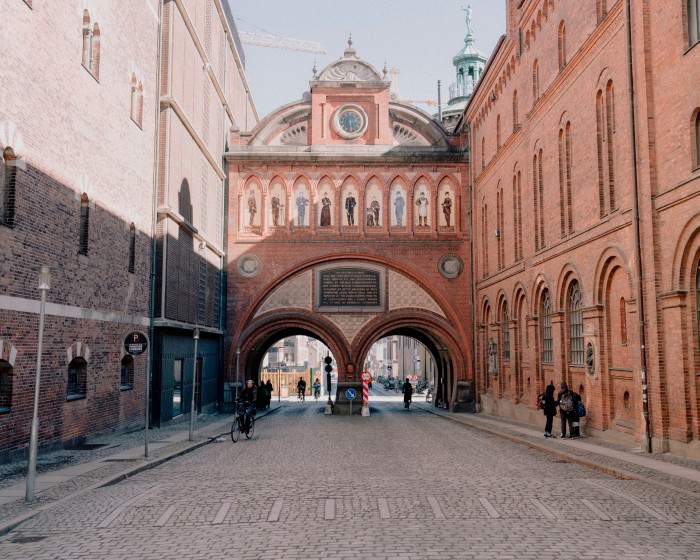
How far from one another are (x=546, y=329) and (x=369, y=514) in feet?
57.6

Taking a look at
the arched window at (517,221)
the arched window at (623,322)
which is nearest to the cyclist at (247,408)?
the arched window at (623,322)

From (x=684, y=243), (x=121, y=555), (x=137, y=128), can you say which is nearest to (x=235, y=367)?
(x=137, y=128)

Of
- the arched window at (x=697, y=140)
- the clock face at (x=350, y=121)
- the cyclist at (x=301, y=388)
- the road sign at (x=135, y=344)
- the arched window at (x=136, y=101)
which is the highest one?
the clock face at (x=350, y=121)

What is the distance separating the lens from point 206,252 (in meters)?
32.1

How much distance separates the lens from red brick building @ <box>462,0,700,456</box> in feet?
52.5

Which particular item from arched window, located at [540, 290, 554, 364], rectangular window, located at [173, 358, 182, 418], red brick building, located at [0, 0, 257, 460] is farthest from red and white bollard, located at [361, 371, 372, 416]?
rectangular window, located at [173, 358, 182, 418]

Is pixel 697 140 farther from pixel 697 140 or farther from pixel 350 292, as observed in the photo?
pixel 350 292

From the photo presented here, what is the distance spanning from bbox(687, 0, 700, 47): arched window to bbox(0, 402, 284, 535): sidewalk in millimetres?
13990

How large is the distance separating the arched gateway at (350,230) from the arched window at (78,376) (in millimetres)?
16550

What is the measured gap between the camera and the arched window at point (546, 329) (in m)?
25.5

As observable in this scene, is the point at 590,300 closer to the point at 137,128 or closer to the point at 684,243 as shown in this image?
the point at 684,243

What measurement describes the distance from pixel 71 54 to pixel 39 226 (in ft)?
14.2

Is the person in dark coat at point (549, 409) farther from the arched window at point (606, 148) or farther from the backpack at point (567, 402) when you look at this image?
the arched window at point (606, 148)

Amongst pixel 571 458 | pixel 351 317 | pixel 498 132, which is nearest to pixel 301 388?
pixel 351 317
